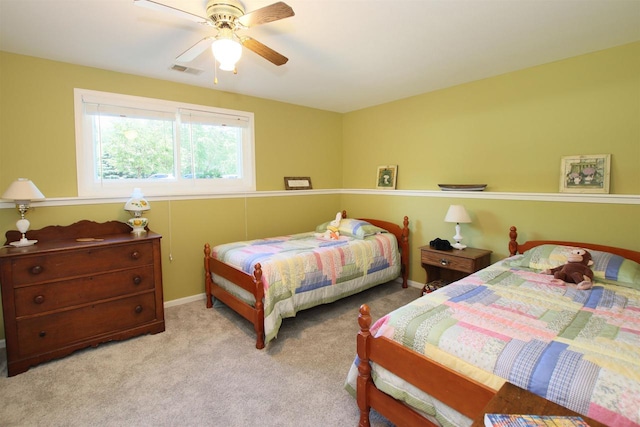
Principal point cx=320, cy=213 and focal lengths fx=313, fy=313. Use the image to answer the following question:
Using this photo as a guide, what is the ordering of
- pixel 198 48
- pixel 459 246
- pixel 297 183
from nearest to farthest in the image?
pixel 198 48
pixel 459 246
pixel 297 183

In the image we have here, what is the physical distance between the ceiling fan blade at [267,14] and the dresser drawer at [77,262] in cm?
203

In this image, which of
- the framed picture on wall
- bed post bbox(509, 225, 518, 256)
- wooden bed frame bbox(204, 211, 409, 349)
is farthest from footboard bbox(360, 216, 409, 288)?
the framed picture on wall

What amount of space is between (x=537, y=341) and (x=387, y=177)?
121 inches

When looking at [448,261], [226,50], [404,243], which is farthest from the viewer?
[404,243]

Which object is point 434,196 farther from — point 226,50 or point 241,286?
point 226,50

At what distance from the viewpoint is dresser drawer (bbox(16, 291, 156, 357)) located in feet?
7.51

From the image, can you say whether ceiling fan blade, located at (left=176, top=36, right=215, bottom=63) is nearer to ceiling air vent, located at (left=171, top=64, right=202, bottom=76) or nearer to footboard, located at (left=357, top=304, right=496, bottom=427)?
ceiling air vent, located at (left=171, top=64, right=202, bottom=76)

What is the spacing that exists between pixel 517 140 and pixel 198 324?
11.8 ft

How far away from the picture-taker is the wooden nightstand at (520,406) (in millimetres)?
937

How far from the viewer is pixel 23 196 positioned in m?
2.40

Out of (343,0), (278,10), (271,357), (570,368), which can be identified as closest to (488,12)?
(343,0)

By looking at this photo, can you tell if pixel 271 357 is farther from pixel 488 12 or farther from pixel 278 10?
pixel 488 12

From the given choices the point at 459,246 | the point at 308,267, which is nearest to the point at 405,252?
the point at 459,246

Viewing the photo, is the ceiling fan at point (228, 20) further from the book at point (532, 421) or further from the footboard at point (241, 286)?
the book at point (532, 421)
